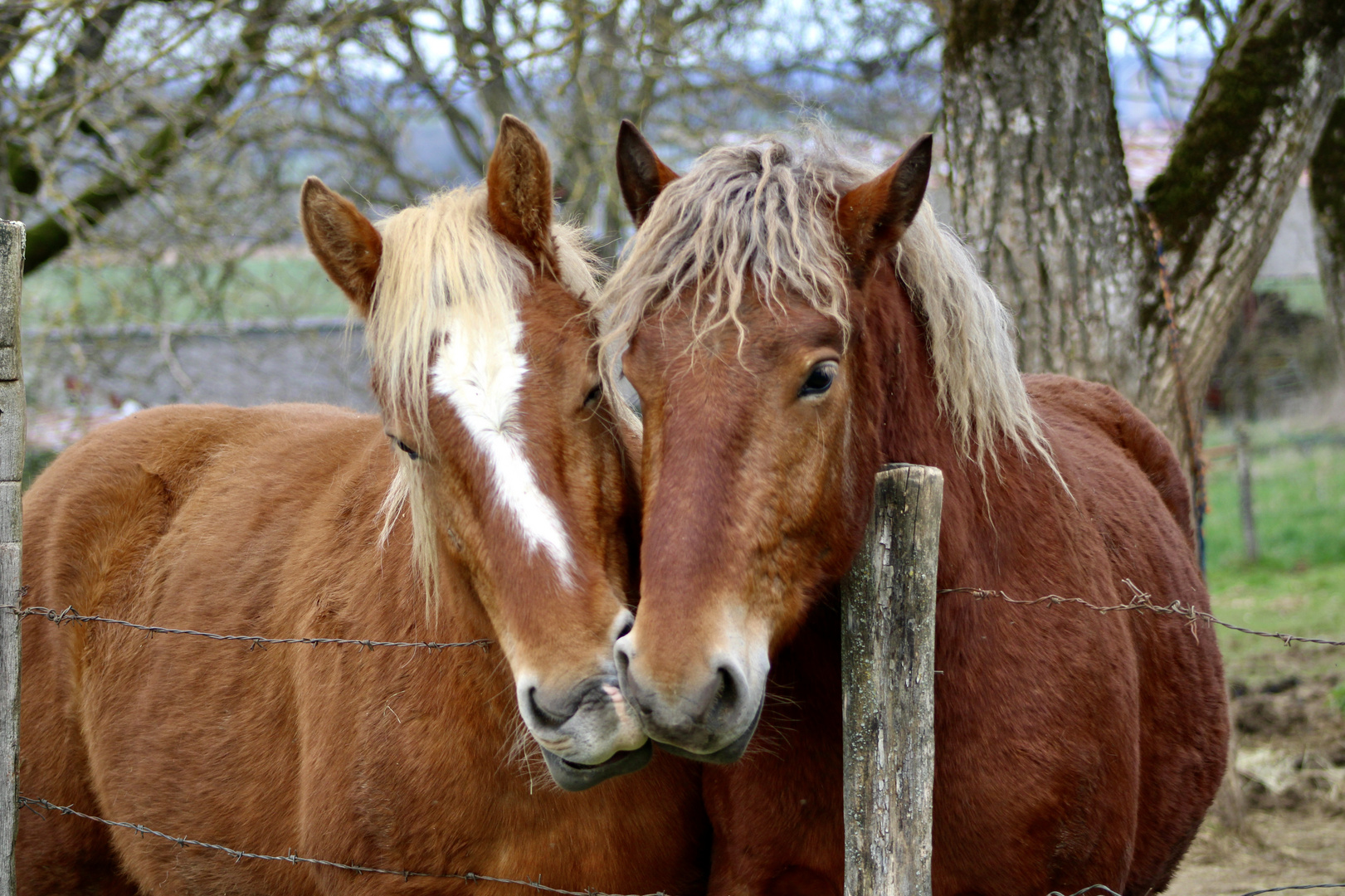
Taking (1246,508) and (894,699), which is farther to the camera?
(1246,508)

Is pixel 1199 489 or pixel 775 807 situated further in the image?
pixel 1199 489

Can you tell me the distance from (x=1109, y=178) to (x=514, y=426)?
333cm

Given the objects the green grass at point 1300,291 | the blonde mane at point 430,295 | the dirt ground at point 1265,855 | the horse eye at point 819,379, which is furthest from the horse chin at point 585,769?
the green grass at point 1300,291

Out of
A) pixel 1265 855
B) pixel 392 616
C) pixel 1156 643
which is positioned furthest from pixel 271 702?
pixel 1265 855

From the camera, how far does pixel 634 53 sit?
6805mm

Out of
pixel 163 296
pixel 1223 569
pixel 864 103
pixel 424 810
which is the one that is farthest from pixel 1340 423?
pixel 424 810

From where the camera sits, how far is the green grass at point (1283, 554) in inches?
299

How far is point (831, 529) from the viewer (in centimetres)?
213

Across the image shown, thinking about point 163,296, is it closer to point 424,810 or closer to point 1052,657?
point 424,810

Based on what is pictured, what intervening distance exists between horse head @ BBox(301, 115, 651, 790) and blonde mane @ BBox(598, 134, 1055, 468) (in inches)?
7.8

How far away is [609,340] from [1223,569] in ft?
31.9

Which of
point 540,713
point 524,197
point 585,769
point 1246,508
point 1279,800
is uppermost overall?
point 524,197

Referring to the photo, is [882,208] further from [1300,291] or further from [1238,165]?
[1300,291]

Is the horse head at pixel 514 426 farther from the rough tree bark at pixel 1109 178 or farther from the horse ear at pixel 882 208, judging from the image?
the rough tree bark at pixel 1109 178
